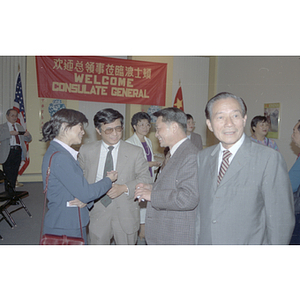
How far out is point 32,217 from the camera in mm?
3697

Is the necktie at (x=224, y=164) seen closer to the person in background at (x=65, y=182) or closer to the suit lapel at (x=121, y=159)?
the person in background at (x=65, y=182)

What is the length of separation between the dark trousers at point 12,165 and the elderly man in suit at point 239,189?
6.55 feet

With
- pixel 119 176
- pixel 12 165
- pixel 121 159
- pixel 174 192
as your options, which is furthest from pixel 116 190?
pixel 12 165

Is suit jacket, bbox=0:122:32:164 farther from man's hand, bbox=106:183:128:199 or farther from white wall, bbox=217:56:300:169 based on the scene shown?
white wall, bbox=217:56:300:169

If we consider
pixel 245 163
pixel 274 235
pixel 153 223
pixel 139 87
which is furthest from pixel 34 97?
pixel 274 235

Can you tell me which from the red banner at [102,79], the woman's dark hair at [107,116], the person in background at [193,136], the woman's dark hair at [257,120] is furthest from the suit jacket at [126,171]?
the woman's dark hair at [257,120]

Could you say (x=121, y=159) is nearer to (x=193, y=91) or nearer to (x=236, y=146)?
(x=236, y=146)

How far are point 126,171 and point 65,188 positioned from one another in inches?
24.3

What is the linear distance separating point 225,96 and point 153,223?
0.88 metres

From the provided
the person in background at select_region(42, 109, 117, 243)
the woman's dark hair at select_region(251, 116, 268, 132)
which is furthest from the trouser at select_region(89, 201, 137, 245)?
the woman's dark hair at select_region(251, 116, 268, 132)

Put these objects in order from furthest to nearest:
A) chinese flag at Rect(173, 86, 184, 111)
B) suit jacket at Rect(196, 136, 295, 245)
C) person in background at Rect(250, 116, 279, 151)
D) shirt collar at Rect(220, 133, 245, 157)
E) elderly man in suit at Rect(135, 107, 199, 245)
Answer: chinese flag at Rect(173, 86, 184, 111), person in background at Rect(250, 116, 279, 151), elderly man in suit at Rect(135, 107, 199, 245), shirt collar at Rect(220, 133, 245, 157), suit jacket at Rect(196, 136, 295, 245)

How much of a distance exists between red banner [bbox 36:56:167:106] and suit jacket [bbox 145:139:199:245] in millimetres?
1412

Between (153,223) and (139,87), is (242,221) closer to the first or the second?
(153,223)

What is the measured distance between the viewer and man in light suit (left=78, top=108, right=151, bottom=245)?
1979mm
